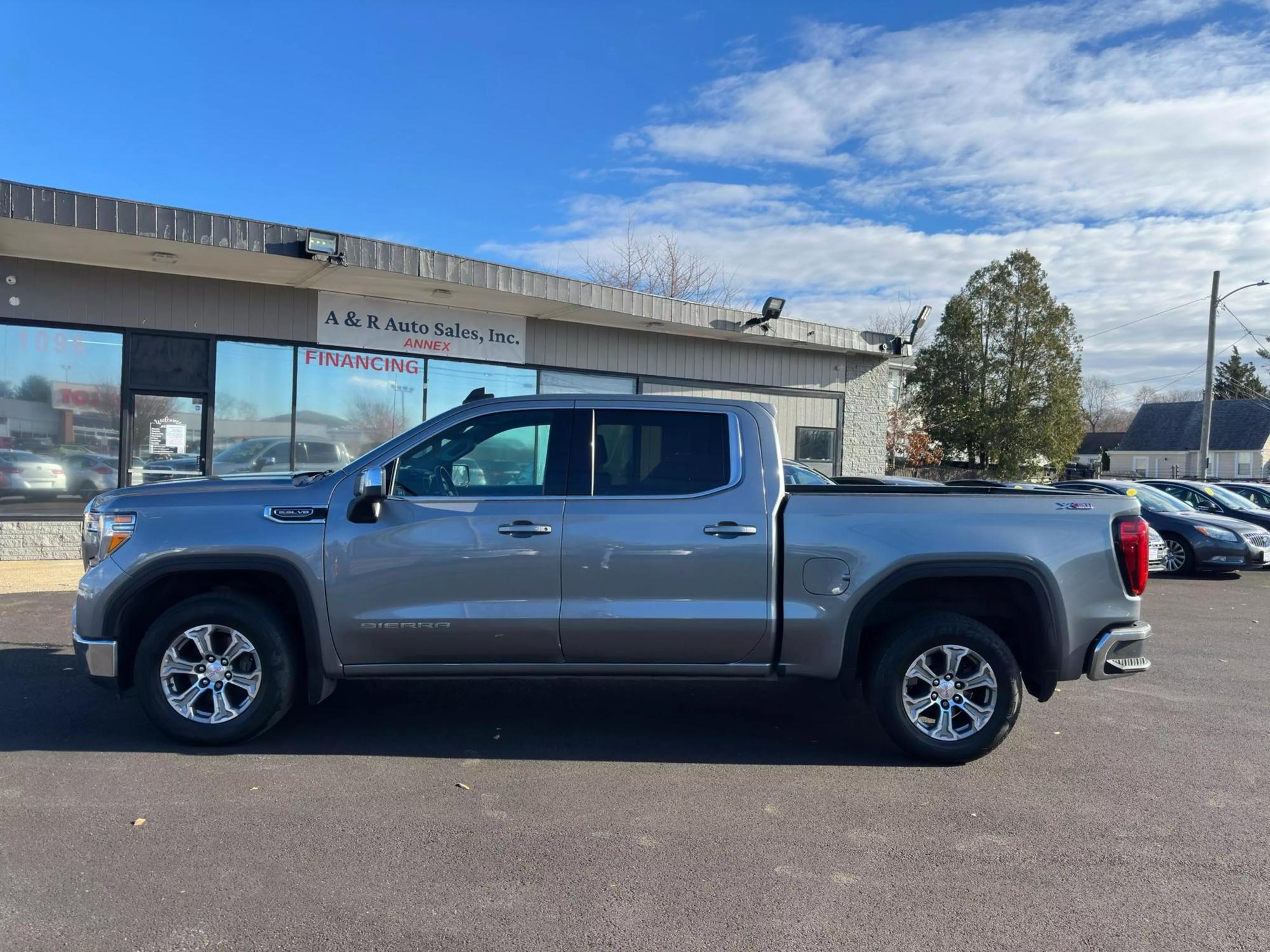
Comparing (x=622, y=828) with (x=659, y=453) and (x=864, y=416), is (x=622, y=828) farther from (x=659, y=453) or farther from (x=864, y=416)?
(x=864, y=416)

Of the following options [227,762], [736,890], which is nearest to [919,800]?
[736,890]

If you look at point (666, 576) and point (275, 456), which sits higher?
point (275, 456)

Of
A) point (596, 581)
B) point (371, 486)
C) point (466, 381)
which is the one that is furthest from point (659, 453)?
point (466, 381)

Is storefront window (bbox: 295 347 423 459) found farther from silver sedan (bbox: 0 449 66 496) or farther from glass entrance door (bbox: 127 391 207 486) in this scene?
silver sedan (bbox: 0 449 66 496)

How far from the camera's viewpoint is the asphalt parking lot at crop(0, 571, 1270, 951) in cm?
333

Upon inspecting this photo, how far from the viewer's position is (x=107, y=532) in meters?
5.01

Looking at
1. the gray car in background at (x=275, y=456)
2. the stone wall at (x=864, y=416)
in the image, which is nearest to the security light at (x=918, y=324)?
the stone wall at (x=864, y=416)

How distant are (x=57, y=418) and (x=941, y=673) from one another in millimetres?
11514

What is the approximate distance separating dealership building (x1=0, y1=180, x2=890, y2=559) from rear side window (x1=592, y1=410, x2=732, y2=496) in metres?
7.58

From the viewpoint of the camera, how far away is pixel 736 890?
3592 mm

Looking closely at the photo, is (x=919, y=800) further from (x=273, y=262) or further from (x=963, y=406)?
(x=963, y=406)

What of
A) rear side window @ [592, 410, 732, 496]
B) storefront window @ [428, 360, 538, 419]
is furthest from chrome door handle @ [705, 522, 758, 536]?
storefront window @ [428, 360, 538, 419]

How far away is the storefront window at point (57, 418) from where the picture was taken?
11727 millimetres

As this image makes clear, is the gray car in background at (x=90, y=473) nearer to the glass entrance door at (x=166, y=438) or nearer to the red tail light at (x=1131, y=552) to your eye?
the glass entrance door at (x=166, y=438)
